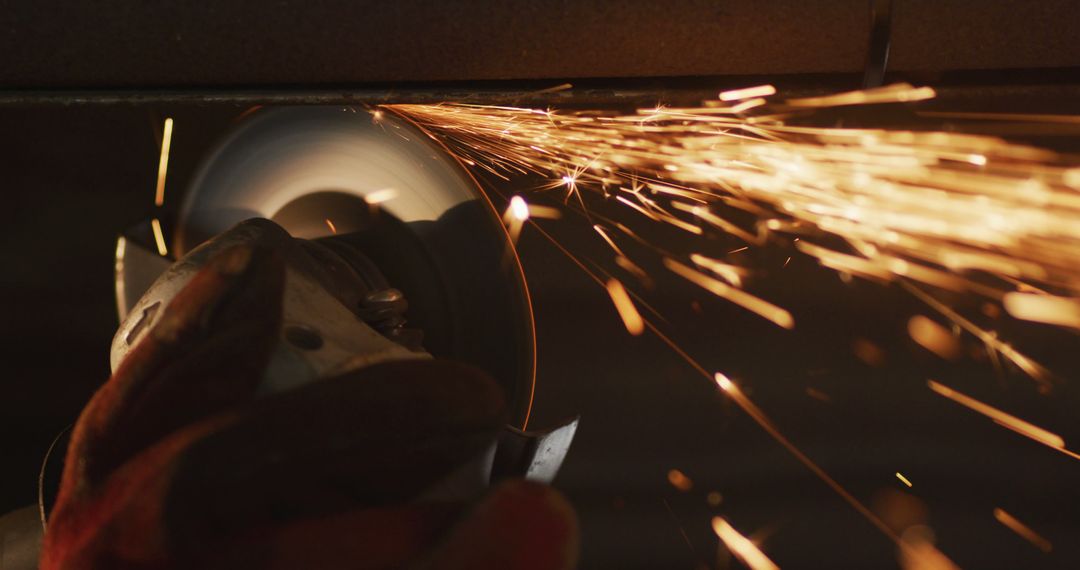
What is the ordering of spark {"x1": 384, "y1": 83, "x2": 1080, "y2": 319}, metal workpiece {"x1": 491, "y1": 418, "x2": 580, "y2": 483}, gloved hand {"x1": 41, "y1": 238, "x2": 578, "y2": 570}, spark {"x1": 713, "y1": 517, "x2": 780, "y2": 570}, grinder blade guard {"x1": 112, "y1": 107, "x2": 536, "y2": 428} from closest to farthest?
gloved hand {"x1": 41, "y1": 238, "x2": 578, "y2": 570} < metal workpiece {"x1": 491, "y1": 418, "x2": 580, "y2": 483} < grinder blade guard {"x1": 112, "y1": 107, "x2": 536, "y2": 428} < spark {"x1": 384, "y1": 83, "x2": 1080, "y2": 319} < spark {"x1": 713, "y1": 517, "x2": 780, "y2": 570}

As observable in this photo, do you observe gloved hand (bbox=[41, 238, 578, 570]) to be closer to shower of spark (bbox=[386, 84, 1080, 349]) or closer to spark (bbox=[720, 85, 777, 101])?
spark (bbox=[720, 85, 777, 101])

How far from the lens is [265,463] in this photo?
1.54 ft

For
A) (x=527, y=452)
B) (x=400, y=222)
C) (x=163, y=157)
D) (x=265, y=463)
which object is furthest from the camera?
(x=163, y=157)

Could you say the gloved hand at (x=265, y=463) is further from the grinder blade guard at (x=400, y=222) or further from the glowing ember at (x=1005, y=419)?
the glowing ember at (x=1005, y=419)

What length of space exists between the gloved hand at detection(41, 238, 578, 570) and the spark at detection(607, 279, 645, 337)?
588 millimetres

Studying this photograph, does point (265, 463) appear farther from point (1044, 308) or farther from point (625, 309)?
point (1044, 308)

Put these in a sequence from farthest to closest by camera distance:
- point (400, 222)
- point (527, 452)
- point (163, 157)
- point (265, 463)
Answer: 1. point (163, 157)
2. point (400, 222)
3. point (527, 452)
4. point (265, 463)

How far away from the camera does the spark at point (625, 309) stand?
1.11m

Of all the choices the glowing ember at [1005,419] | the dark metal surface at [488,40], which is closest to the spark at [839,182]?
the glowing ember at [1005,419]

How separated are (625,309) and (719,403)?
16 cm

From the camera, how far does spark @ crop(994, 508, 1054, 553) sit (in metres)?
1.11

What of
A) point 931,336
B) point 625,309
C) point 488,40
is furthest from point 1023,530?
point 488,40

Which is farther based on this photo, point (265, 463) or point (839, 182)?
point (839, 182)

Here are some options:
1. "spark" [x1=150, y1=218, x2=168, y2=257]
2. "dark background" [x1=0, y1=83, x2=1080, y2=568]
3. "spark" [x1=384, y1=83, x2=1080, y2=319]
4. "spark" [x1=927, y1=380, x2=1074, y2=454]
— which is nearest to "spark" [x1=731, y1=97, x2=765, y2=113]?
"spark" [x1=384, y1=83, x2=1080, y2=319]
